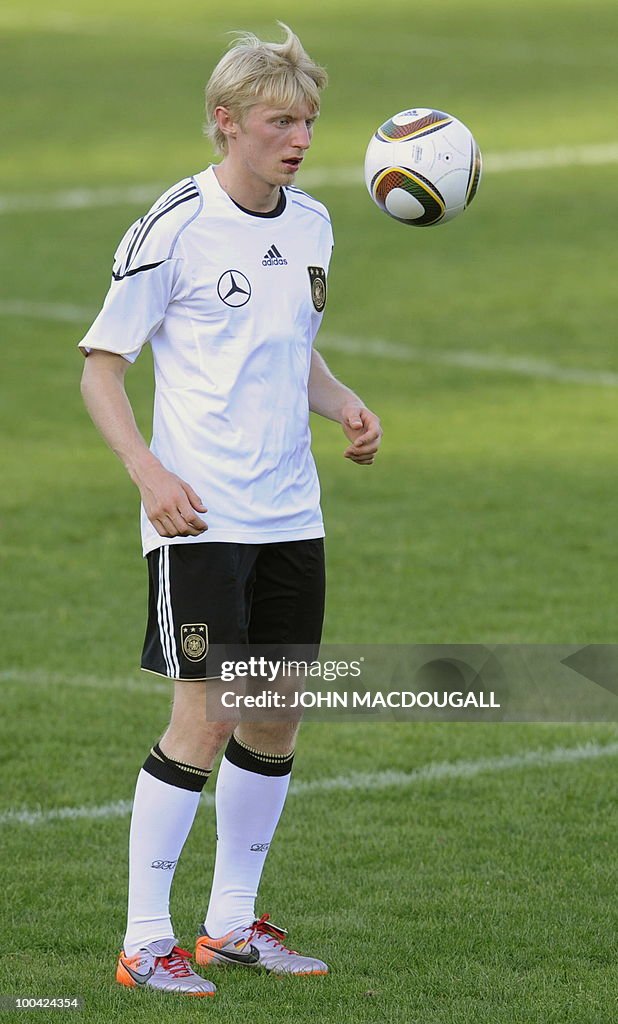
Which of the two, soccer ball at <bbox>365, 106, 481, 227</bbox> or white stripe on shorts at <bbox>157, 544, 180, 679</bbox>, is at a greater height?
soccer ball at <bbox>365, 106, 481, 227</bbox>

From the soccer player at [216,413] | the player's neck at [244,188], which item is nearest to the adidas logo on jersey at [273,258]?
the soccer player at [216,413]

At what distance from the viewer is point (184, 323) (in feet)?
15.6

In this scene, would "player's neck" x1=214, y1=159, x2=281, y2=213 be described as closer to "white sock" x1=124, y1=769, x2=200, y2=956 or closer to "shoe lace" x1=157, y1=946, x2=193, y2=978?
"white sock" x1=124, y1=769, x2=200, y2=956

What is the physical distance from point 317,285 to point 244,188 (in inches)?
13.5

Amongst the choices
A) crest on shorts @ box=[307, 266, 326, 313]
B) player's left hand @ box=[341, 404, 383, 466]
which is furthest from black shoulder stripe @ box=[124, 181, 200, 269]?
player's left hand @ box=[341, 404, 383, 466]

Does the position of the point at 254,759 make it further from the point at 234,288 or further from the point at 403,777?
the point at 403,777

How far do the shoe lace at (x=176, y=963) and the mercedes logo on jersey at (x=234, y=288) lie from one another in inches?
67.3

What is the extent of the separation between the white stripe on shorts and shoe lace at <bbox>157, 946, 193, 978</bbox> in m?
0.75

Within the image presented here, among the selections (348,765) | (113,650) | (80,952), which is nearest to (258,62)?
(80,952)

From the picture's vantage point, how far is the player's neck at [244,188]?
475 cm

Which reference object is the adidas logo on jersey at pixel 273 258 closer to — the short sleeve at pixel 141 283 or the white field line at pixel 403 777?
the short sleeve at pixel 141 283

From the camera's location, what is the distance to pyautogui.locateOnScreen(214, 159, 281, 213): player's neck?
475 cm

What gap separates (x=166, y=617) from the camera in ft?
15.5

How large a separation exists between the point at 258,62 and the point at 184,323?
2.24ft
